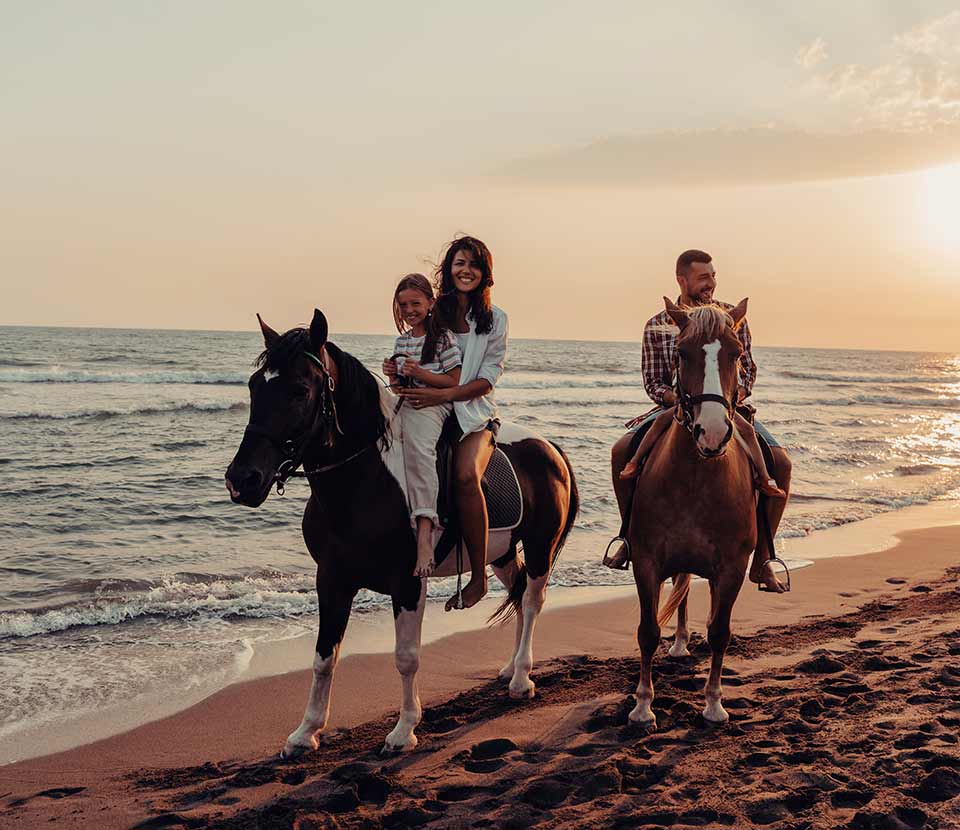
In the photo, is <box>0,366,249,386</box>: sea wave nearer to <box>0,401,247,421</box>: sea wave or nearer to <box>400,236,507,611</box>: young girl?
<box>0,401,247,421</box>: sea wave

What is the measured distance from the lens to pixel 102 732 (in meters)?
4.70

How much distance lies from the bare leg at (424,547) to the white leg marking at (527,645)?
1.29 meters

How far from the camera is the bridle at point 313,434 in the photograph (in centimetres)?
368

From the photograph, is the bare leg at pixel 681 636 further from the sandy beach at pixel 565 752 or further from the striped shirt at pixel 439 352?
the striped shirt at pixel 439 352

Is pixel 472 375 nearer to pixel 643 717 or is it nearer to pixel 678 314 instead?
pixel 678 314

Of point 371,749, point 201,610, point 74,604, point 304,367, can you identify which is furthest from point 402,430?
point 74,604

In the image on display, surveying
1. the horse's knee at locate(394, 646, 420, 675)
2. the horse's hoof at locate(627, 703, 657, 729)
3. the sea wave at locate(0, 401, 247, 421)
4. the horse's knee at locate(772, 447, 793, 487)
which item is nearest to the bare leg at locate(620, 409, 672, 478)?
the horse's knee at locate(772, 447, 793, 487)

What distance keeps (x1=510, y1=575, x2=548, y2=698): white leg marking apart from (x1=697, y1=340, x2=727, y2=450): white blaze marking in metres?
1.97

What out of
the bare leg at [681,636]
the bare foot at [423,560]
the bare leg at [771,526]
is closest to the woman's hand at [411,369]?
the bare foot at [423,560]

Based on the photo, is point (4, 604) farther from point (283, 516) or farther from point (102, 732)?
point (283, 516)

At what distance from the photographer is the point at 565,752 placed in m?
4.18

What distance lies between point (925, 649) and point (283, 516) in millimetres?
7453

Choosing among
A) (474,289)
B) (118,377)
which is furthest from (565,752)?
(118,377)

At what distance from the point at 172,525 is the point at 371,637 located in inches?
174
